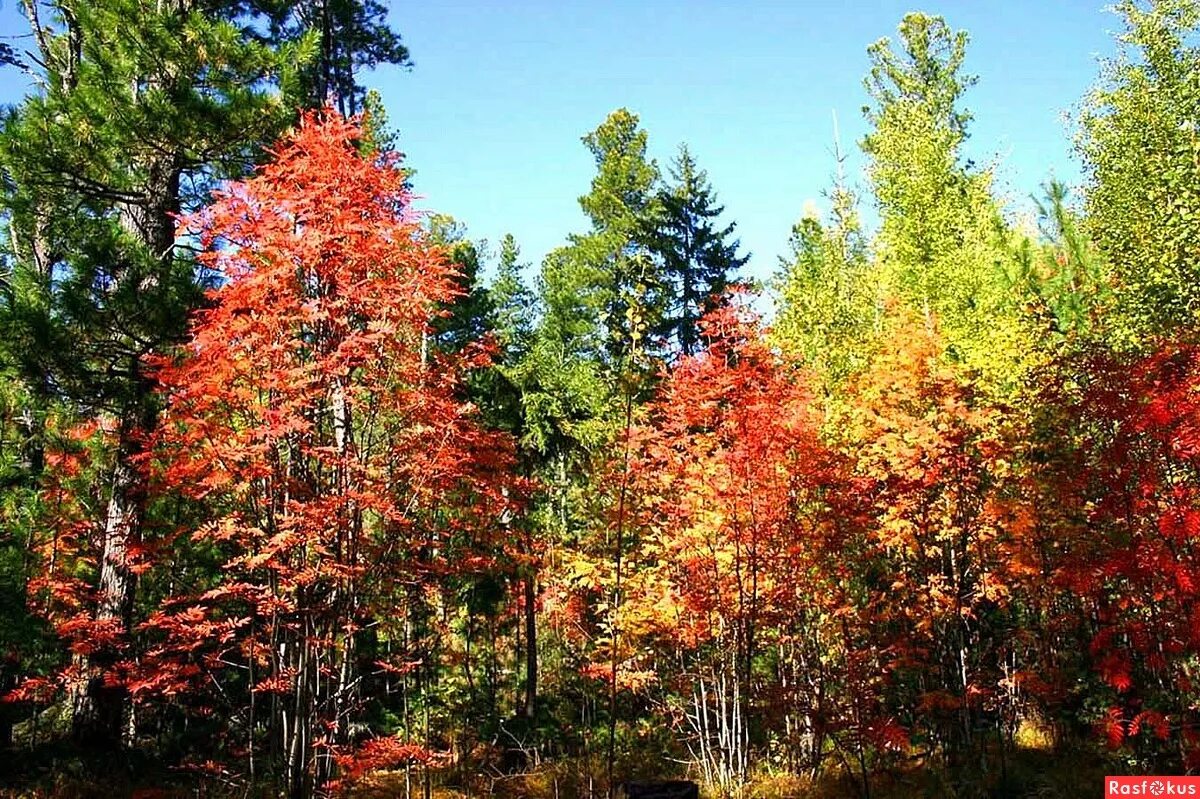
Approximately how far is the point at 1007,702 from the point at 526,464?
28.0ft

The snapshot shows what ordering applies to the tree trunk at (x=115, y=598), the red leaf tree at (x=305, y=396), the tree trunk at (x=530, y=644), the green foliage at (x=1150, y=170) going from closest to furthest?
the red leaf tree at (x=305, y=396), the tree trunk at (x=115, y=598), the green foliage at (x=1150, y=170), the tree trunk at (x=530, y=644)

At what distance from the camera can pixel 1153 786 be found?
738cm

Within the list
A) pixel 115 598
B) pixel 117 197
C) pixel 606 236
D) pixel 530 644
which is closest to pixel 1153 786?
pixel 530 644

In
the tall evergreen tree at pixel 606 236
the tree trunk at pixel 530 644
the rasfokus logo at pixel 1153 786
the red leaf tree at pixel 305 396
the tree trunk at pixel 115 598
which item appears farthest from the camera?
the tall evergreen tree at pixel 606 236

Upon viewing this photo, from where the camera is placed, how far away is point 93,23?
24.8ft

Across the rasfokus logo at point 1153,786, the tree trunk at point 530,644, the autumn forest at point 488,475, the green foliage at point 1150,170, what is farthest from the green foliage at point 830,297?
the tree trunk at point 530,644

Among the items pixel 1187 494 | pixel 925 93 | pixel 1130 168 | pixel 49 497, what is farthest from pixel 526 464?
pixel 925 93

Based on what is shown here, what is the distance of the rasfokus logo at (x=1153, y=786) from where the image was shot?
A: 688 centimetres

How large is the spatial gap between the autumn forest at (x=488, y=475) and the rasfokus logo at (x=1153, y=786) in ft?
1.65

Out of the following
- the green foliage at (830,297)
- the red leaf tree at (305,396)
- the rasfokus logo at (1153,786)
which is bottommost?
the rasfokus logo at (1153,786)

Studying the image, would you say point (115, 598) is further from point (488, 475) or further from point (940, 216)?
point (940, 216)

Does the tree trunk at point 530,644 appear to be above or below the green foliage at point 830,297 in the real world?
below

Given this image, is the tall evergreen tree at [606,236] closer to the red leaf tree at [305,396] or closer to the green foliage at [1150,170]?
the green foliage at [1150,170]

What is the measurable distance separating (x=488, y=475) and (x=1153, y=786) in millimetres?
7832
